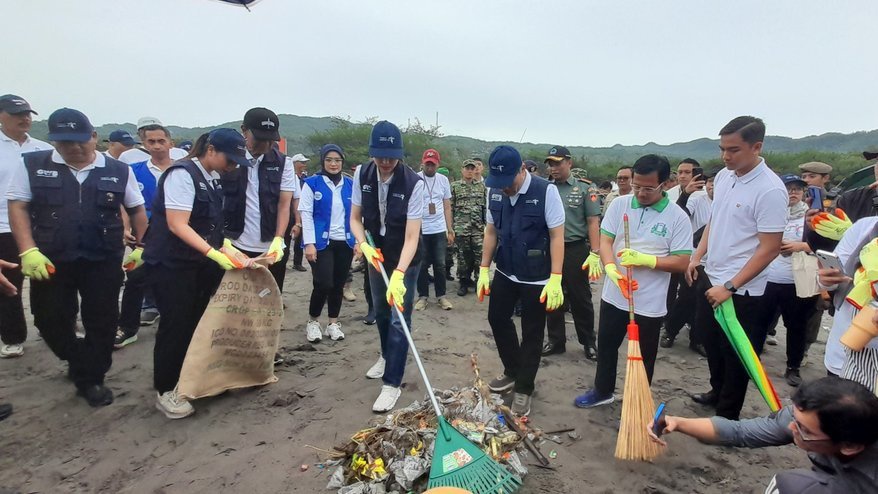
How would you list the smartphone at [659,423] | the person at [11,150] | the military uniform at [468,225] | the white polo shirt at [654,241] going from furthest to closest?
the military uniform at [468,225] < the person at [11,150] < the white polo shirt at [654,241] < the smartphone at [659,423]

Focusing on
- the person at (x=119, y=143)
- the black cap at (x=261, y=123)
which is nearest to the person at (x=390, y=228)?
the black cap at (x=261, y=123)

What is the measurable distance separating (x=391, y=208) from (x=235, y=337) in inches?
59.4

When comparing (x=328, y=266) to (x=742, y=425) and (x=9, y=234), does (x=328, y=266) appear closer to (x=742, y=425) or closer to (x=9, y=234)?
(x=9, y=234)

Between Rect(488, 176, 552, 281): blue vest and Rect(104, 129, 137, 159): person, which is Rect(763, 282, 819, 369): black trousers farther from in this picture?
Rect(104, 129, 137, 159): person

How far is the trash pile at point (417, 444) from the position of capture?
2.26 metres

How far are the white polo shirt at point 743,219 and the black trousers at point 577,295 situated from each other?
149cm

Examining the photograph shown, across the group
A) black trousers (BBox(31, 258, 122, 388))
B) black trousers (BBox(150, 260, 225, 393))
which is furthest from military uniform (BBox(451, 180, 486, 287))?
black trousers (BBox(31, 258, 122, 388))

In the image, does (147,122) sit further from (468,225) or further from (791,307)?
(791,307)

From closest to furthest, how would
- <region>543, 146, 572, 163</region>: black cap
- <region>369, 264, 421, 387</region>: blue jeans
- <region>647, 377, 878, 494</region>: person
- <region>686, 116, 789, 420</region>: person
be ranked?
1. <region>647, 377, 878, 494</region>: person
2. <region>686, 116, 789, 420</region>: person
3. <region>369, 264, 421, 387</region>: blue jeans
4. <region>543, 146, 572, 163</region>: black cap

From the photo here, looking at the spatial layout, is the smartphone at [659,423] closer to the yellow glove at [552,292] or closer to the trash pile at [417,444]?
the trash pile at [417,444]

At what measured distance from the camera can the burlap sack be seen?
3068 millimetres

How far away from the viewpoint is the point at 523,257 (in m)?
3.14

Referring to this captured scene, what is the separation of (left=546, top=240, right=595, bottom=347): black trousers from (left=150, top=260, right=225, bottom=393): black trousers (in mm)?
3294

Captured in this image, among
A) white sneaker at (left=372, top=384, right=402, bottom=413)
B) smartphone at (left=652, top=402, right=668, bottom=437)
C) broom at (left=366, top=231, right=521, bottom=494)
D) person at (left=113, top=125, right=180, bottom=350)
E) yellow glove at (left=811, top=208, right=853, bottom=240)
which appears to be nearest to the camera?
smartphone at (left=652, top=402, right=668, bottom=437)
